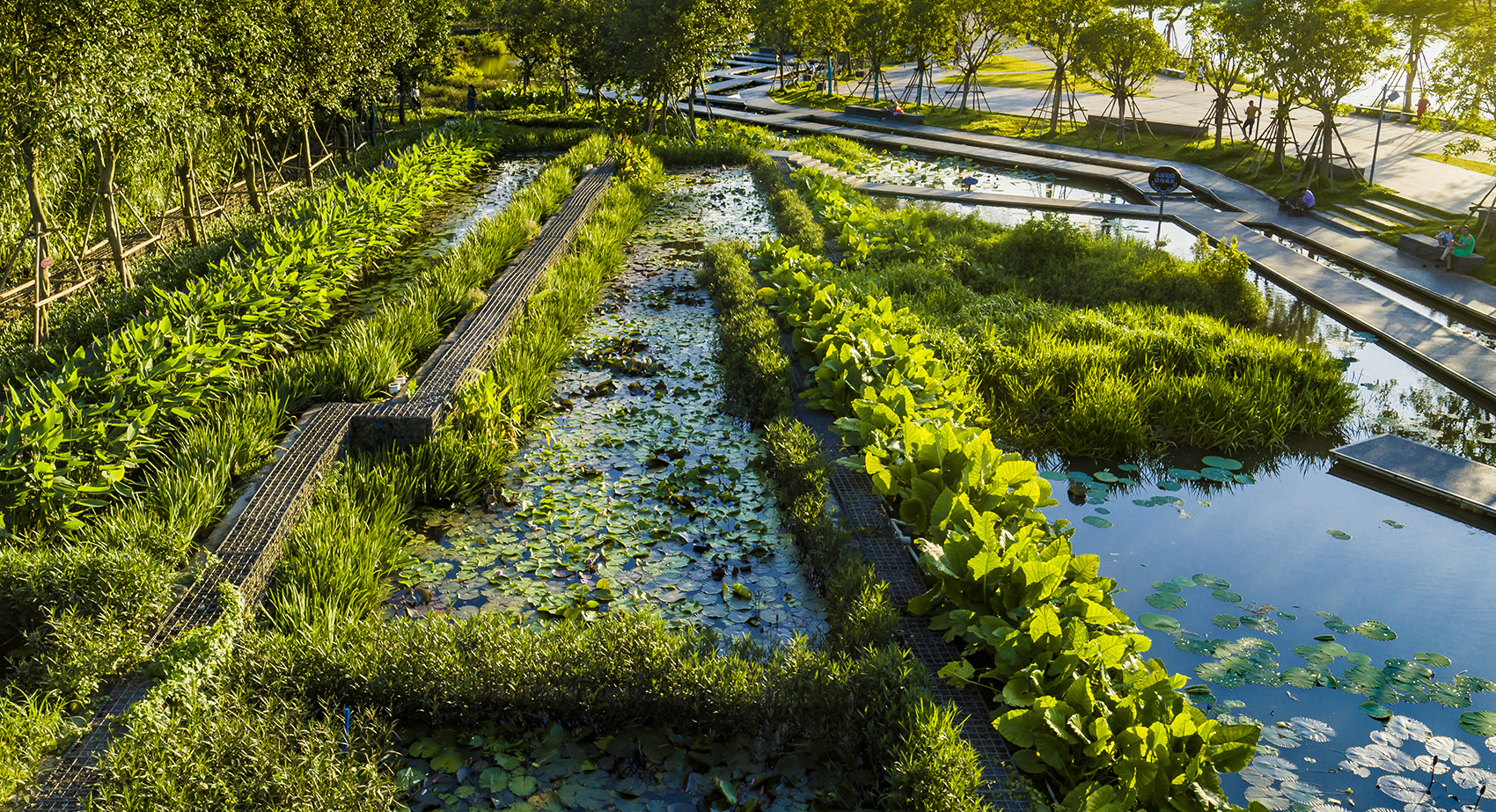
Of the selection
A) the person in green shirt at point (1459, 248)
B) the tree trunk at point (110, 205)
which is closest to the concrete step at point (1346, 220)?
the person in green shirt at point (1459, 248)

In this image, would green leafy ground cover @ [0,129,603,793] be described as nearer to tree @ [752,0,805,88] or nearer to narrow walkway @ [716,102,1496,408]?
narrow walkway @ [716,102,1496,408]

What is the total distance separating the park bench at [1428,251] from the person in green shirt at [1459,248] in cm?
5

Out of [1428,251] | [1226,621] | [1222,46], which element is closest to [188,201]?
[1226,621]

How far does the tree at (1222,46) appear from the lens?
17547mm

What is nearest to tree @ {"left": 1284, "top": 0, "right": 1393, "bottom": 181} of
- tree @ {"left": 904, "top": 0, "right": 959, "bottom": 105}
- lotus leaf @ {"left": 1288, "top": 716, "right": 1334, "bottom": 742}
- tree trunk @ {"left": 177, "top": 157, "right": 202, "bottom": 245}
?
tree @ {"left": 904, "top": 0, "right": 959, "bottom": 105}

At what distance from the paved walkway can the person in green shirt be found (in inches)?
132

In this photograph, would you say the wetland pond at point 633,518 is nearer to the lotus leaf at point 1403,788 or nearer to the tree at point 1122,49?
the lotus leaf at point 1403,788

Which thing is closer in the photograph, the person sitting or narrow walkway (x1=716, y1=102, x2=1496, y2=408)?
narrow walkway (x1=716, y1=102, x2=1496, y2=408)

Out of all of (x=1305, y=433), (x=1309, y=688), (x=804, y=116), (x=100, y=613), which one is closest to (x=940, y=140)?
(x=804, y=116)

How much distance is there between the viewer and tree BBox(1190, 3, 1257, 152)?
17.5 meters

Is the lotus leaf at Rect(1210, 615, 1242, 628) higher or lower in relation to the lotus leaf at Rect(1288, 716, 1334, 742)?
higher

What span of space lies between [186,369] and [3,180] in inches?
158

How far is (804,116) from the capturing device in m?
29.2

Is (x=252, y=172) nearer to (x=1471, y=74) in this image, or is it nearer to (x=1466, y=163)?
(x=1471, y=74)
